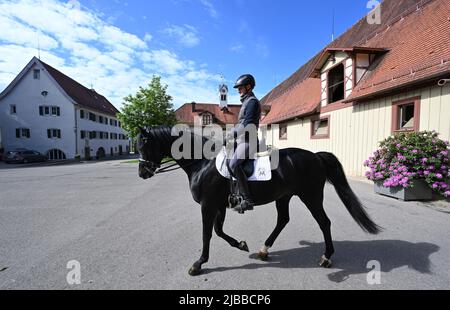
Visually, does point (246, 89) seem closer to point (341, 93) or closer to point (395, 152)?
point (395, 152)

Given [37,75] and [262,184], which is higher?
[37,75]

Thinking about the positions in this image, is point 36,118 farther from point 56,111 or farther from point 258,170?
point 258,170

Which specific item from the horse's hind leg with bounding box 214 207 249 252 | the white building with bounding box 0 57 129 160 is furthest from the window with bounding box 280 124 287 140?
the white building with bounding box 0 57 129 160

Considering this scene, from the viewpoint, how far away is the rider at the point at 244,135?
2791mm

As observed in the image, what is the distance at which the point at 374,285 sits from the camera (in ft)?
7.61

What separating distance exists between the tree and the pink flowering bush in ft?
58.3

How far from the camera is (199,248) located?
126 inches

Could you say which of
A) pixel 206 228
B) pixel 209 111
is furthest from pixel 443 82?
pixel 209 111

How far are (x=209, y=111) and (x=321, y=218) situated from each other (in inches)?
1321

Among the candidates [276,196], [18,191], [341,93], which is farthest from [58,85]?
[276,196]

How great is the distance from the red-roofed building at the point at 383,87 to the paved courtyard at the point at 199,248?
300 centimetres

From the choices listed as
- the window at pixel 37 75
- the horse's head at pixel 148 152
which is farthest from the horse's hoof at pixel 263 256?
the window at pixel 37 75

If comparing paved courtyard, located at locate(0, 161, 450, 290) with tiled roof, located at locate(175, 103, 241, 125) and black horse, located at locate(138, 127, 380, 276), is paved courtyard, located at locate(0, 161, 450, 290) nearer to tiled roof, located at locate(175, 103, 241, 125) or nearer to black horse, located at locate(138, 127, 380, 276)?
black horse, located at locate(138, 127, 380, 276)

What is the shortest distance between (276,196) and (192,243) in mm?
1515
